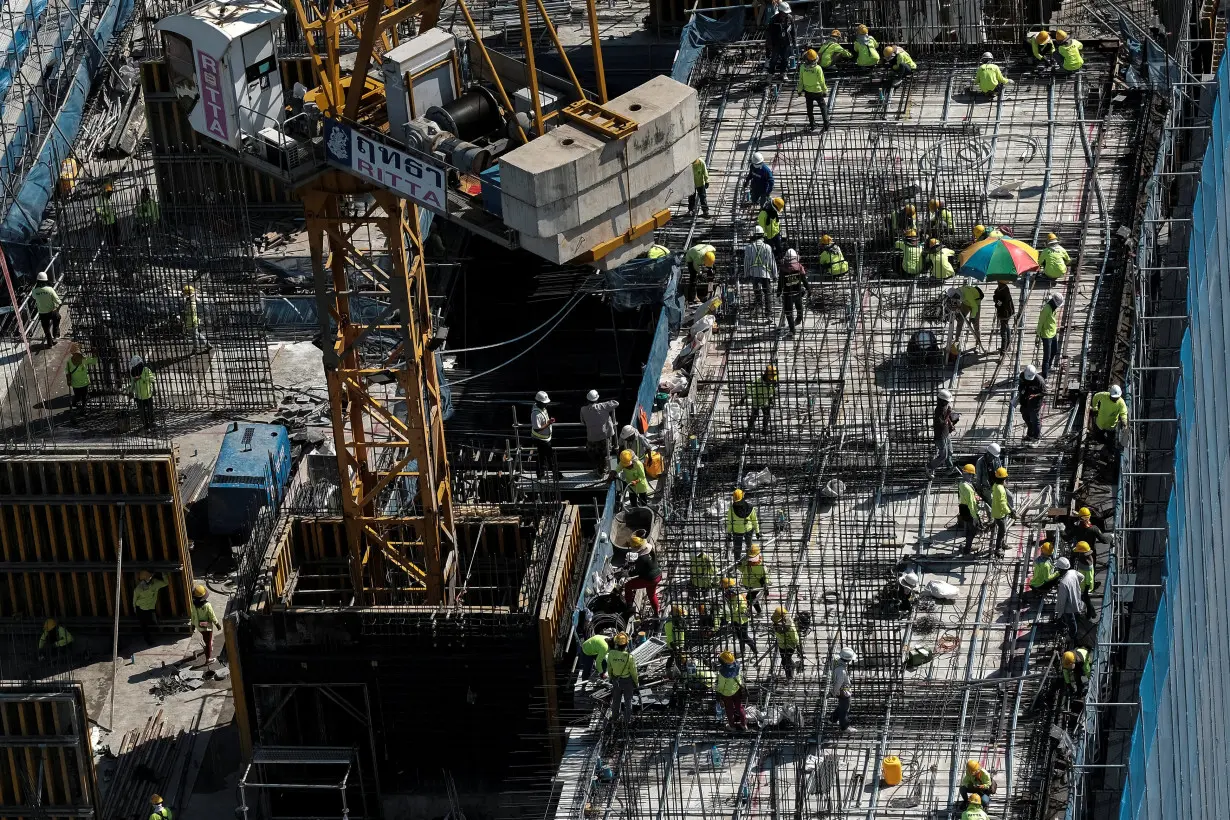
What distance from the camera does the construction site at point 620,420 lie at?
6475cm

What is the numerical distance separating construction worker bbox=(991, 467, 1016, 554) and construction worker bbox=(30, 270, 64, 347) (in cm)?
2592

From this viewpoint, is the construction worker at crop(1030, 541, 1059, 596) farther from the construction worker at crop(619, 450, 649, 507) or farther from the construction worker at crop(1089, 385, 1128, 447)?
the construction worker at crop(619, 450, 649, 507)

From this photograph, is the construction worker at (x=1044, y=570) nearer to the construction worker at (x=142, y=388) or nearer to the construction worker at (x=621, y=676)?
the construction worker at (x=621, y=676)

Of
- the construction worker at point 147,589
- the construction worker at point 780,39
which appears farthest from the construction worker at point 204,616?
the construction worker at point 780,39

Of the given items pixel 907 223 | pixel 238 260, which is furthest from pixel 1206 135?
pixel 238 260

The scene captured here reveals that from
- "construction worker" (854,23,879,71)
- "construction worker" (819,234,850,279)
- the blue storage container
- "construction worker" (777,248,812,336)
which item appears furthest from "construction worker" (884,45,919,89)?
the blue storage container

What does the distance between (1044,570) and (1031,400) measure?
593 cm

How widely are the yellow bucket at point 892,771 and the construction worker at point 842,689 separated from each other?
5.98 feet

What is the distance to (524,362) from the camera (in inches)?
3386

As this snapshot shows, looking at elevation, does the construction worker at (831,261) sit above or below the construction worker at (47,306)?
above

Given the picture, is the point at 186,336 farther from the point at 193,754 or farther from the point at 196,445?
the point at 193,754

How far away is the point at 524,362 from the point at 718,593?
18613 mm

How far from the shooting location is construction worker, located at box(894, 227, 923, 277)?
259 feet

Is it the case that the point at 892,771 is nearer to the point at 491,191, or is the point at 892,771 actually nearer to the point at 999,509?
the point at 999,509
